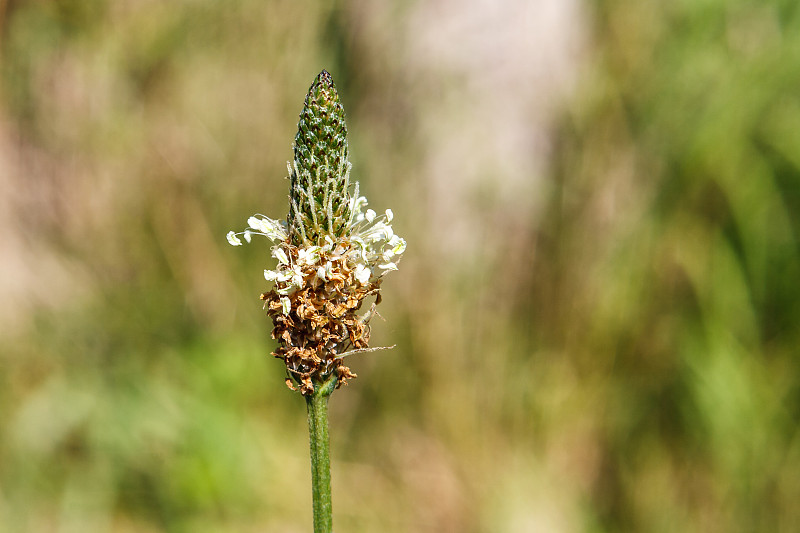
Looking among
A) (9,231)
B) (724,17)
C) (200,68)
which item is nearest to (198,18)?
(200,68)

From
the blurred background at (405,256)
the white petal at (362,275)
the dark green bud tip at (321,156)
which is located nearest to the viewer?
the dark green bud tip at (321,156)

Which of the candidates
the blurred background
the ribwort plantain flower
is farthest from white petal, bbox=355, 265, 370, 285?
the blurred background

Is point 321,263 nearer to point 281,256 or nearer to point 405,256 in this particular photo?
point 281,256

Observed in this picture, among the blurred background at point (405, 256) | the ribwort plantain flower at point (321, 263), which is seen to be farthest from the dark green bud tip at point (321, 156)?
the blurred background at point (405, 256)

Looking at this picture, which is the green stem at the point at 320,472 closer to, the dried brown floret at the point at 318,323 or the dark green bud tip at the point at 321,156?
the dried brown floret at the point at 318,323

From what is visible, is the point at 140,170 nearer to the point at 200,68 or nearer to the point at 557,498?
the point at 200,68

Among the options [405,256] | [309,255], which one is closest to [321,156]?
[309,255]
